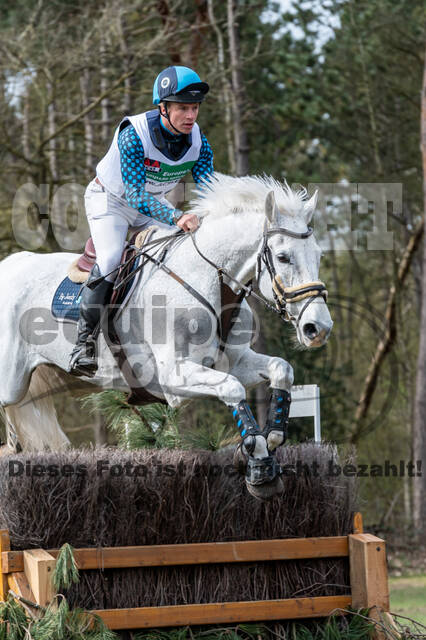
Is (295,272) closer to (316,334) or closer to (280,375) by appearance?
(316,334)

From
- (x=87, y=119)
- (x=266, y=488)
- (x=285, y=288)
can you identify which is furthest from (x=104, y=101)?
(x=266, y=488)

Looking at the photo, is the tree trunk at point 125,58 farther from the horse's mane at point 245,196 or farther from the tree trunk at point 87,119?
the horse's mane at point 245,196

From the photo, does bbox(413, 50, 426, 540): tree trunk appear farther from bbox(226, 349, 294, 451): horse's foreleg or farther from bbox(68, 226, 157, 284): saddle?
bbox(226, 349, 294, 451): horse's foreleg

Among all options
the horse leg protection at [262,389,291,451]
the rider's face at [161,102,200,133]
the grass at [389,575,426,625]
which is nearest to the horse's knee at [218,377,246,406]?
the horse leg protection at [262,389,291,451]

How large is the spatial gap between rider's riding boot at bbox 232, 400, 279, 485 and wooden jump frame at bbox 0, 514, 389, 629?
1.58 ft

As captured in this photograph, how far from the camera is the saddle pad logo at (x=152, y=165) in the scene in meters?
4.32

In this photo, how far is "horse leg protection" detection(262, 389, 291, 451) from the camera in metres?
3.73

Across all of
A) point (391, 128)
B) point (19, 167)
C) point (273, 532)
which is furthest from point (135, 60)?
point (273, 532)

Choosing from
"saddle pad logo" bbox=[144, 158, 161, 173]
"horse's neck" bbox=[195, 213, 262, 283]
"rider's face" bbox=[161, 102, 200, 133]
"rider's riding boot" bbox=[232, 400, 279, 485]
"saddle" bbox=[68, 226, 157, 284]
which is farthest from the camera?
"saddle" bbox=[68, 226, 157, 284]

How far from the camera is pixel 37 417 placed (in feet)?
17.0

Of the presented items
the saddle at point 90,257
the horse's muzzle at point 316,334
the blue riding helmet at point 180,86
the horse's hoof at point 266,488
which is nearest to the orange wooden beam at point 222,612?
the horse's hoof at point 266,488

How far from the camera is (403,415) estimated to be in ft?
51.1

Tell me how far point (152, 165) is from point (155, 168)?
0.03 metres

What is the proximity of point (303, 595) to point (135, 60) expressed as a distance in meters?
8.08
